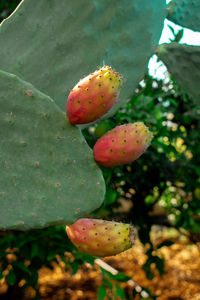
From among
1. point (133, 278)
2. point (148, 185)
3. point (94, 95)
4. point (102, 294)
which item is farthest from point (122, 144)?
point (133, 278)

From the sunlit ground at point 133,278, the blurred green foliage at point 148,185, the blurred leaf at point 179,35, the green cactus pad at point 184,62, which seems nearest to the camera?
the green cactus pad at point 184,62

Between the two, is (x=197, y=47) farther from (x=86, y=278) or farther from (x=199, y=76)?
(x=86, y=278)

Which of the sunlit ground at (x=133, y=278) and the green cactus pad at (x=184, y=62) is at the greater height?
the green cactus pad at (x=184, y=62)

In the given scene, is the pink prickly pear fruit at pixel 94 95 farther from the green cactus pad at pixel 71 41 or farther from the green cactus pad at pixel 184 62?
the green cactus pad at pixel 184 62

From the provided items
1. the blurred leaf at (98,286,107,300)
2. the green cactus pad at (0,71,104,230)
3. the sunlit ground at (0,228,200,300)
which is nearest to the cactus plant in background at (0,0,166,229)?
the green cactus pad at (0,71,104,230)

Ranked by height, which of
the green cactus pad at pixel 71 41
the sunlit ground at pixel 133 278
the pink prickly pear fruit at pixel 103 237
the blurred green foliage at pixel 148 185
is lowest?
the sunlit ground at pixel 133 278

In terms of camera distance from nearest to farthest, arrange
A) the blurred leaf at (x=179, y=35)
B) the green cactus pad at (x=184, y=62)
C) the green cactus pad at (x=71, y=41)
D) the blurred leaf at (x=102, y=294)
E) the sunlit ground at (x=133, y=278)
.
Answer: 1. the green cactus pad at (x=71, y=41)
2. the green cactus pad at (x=184, y=62)
3. the blurred leaf at (x=102, y=294)
4. the blurred leaf at (x=179, y=35)
5. the sunlit ground at (x=133, y=278)

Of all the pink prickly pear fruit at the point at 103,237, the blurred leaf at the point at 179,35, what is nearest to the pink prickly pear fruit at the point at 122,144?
the pink prickly pear fruit at the point at 103,237
